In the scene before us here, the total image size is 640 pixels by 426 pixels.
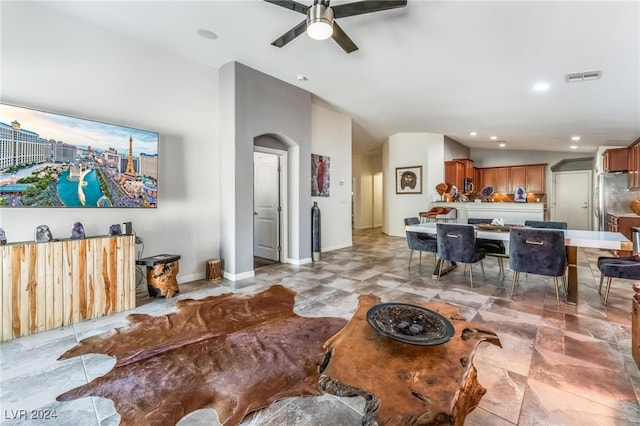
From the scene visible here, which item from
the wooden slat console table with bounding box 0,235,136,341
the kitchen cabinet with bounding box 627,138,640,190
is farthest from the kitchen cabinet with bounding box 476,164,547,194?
the wooden slat console table with bounding box 0,235,136,341

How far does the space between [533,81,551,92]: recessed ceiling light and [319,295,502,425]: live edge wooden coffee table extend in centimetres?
385

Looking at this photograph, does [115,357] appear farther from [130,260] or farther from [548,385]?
[548,385]

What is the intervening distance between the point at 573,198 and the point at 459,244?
788cm

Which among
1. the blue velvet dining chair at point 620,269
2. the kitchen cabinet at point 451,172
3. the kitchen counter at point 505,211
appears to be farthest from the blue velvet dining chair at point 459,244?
the kitchen cabinet at point 451,172

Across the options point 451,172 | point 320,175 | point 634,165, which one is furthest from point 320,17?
point 634,165

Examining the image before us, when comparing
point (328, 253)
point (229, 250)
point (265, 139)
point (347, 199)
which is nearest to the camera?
point (229, 250)

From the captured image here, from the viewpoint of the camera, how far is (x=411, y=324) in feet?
4.99

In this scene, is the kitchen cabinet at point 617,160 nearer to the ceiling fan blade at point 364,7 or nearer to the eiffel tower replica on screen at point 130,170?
the ceiling fan blade at point 364,7

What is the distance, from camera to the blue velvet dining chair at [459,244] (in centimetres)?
364

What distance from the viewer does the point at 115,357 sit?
209cm

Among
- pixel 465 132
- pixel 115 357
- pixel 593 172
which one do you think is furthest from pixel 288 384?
pixel 593 172

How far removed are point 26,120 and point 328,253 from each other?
4.93 metres

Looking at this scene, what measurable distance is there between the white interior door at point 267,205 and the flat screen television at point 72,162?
7.16 ft

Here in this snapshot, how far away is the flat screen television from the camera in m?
2.53
